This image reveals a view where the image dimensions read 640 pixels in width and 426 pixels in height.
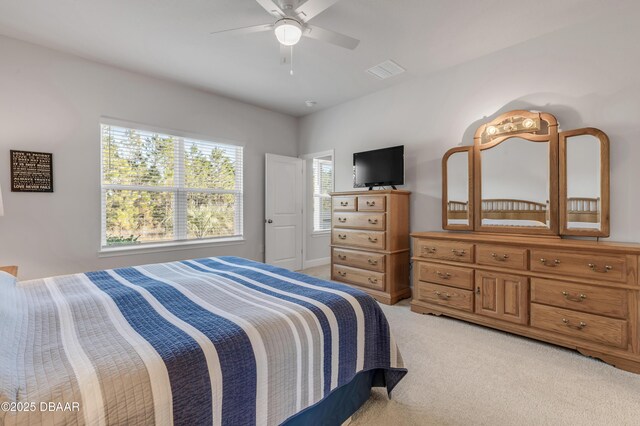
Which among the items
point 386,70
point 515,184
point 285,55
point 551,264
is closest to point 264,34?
point 285,55

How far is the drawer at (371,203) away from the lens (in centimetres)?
358

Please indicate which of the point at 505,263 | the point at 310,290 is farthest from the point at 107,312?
the point at 505,263

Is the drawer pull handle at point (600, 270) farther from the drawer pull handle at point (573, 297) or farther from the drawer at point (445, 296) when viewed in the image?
the drawer at point (445, 296)

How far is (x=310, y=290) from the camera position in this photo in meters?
1.72

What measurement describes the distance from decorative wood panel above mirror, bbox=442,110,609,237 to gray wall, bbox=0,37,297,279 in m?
3.68

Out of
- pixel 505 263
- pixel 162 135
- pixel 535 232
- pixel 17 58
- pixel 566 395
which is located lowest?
pixel 566 395

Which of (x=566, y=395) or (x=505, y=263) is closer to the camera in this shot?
(x=566, y=395)

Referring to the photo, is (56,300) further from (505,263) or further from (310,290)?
(505,263)

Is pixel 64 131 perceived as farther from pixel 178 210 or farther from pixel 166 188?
pixel 178 210

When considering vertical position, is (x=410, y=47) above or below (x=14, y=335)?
above

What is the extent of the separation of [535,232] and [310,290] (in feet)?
8.06

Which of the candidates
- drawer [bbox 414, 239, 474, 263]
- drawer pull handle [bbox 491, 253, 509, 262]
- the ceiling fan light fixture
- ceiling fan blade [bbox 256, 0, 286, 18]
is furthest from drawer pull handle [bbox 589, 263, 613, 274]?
ceiling fan blade [bbox 256, 0, 286, 18]

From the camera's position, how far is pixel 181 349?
1022mm

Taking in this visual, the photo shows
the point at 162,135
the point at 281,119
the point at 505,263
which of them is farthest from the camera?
the point at 281,119
